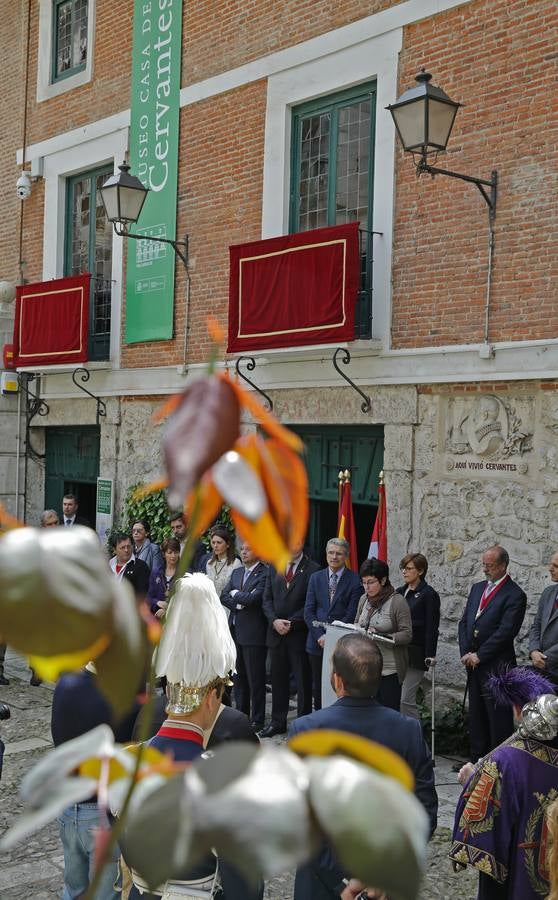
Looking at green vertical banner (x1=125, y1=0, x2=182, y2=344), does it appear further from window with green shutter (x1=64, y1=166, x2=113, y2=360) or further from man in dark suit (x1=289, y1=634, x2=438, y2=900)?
man in dark suit (x1=289, y1=634, x2=438, y2=900)

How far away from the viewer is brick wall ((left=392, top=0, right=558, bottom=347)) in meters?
9.22

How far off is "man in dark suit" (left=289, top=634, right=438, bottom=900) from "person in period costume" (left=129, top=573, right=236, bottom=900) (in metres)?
0.48

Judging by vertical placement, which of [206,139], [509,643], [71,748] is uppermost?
[206,139]

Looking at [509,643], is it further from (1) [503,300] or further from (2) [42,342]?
(2) [42,342]

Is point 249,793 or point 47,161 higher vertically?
point 47,161

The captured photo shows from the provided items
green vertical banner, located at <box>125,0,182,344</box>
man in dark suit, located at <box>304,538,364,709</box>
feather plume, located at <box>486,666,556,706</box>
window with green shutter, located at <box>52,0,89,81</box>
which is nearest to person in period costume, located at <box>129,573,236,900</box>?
feather plume, located at <box>486,666,556,706</box>

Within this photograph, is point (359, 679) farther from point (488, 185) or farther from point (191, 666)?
point (488, 185)

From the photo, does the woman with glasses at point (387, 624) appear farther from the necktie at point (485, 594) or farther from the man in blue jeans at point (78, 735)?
the man in blue jeans at point (78, 735)

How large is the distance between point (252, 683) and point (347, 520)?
6.58ft

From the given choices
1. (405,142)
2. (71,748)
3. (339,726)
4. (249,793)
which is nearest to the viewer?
(249,793)

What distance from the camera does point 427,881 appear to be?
19.9 feet

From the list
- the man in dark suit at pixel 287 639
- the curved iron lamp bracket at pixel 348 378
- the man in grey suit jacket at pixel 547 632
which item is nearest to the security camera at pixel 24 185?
the curved iron lamp bracket at pixel 348 378

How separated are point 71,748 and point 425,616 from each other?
817 cm

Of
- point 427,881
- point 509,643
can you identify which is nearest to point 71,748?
point 427,881
